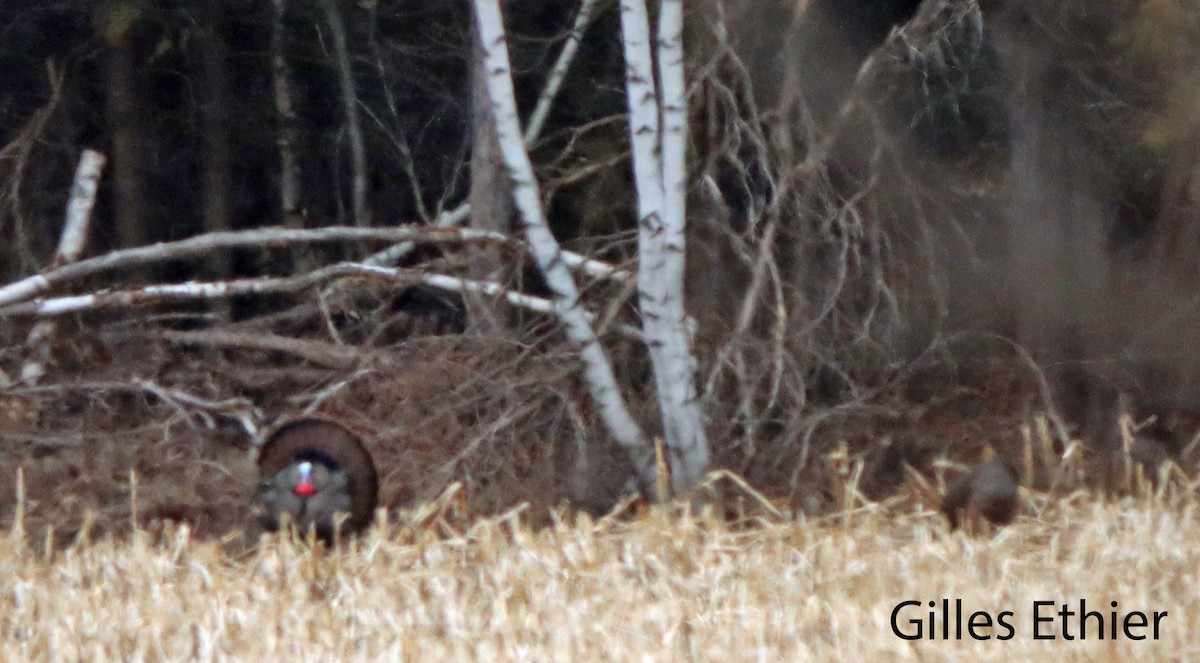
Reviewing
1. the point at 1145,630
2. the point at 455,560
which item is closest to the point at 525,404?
the point at 455,560

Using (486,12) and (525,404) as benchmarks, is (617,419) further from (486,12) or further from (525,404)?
(486,12)

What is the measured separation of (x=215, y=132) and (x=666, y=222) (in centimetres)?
434

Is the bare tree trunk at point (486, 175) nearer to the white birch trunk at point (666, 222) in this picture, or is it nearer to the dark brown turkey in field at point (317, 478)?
the white birch trunk at point (666, 222)

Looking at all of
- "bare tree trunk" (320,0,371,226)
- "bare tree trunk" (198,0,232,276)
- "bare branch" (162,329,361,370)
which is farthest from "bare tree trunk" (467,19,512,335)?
"bare tree trunk" (198,0,232,276)

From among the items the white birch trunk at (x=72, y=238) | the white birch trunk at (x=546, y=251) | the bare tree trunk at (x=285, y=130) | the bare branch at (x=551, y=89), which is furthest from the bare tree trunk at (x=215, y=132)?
the white birch trunk at (x=546, y=251)

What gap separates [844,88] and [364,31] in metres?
3.47

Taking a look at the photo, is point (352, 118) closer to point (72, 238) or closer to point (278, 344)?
point (72, 238)

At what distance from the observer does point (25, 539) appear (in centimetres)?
598

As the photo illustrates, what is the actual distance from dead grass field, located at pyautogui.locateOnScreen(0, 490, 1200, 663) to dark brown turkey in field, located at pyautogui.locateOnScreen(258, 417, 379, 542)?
19 centimetres

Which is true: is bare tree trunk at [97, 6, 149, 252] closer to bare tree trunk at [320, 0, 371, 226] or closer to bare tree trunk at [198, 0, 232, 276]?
bare tree trunk at [198, 0, 232, 276]

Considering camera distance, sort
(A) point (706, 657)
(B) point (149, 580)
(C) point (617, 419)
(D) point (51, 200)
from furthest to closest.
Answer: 1. (D) point (51, 200)
2. (C) point (617, 419)
3. (B) point (149, 580)
4. (A) point (706, 657)

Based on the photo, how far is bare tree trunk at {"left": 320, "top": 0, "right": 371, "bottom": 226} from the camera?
30.7 feet

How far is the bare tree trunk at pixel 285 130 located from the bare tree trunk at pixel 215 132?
317 millimetres

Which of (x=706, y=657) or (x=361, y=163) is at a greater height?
(x=361, y=163)
